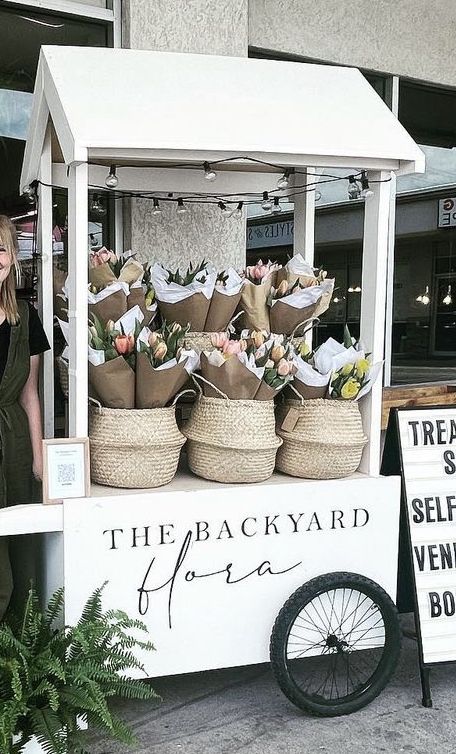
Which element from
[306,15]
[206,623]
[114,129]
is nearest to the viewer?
[114,129]

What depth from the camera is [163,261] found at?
399cm

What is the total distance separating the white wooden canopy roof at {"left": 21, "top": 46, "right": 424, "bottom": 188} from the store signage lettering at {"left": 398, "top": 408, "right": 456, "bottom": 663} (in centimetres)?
98

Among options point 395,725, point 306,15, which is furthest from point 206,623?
point 306,15

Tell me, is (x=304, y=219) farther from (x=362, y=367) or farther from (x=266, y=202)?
(x=362, y=367)

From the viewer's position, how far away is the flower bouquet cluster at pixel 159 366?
259 cm

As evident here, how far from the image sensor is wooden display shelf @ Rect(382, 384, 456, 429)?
4828 mm

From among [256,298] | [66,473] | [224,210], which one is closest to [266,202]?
[224,210]

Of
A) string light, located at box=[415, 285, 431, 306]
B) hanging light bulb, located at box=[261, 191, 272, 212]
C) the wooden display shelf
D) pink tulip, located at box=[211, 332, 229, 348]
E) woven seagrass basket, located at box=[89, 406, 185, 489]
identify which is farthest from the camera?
string light, located at box=[415, 285, 431, 306]

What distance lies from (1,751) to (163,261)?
8.18 ft

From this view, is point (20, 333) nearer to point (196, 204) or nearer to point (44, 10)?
point (196, 204)

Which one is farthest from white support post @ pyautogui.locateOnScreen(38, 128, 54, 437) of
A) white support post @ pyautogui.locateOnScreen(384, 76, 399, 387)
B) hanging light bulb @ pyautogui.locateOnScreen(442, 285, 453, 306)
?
hanging light bulb @ pyautogui.locateOnScreen(442, 285, 453, 306)

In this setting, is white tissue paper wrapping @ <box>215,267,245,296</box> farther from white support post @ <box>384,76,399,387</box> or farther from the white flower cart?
white support post @ <box>384,76,399,387</box>

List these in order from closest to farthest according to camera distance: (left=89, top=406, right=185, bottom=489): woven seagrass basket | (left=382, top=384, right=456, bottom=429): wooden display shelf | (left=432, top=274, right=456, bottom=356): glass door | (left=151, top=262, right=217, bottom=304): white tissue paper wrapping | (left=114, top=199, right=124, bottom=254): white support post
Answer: (left=89, top=406, right=185, bottom=489): woven seagrass basket → (left=151, top=262, right=217, bottom=304): white tissue paper wrapping → (left=114, top=199, right=124, bottom=254): white support post → (left=382, top=384, right=456, bottom=429): wooden display shelf → (left=432, top=274, right=456, bottom=356): glass door

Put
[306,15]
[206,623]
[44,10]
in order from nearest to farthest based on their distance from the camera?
[206,623] < [44,10] < [306,15]
